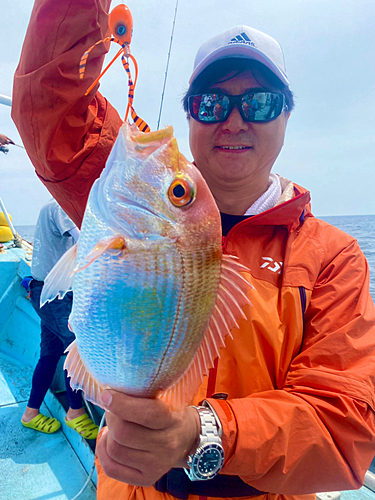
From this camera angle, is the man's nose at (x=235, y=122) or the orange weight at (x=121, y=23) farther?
the man's nose at (x=235, y=122)

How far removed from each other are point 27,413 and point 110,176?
3.14m

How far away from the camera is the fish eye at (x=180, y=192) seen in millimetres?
906

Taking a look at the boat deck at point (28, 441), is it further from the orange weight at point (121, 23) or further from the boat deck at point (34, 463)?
the orange weight at point (121, 23)

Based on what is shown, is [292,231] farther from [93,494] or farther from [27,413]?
[27,413]

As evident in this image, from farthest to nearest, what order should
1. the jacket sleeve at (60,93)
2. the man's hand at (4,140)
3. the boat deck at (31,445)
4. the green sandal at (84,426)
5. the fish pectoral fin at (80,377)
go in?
the man's hand at (4,140)
the green sandal at (84,426)
the boat deck at (31,445)
the jacket sleeve at (60,93)
the fish pectoral fin at (80,377)

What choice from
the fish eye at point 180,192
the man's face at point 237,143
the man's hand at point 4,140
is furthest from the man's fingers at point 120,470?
the man's hand at point 4,140

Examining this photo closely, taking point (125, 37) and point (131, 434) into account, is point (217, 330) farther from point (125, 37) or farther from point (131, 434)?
point (125, 37)

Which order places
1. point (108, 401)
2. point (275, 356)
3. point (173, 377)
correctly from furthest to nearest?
1. point (275, 356)
2. point (173, 377)
3. point (108, 401)

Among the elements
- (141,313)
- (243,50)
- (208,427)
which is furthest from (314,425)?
(243,50)

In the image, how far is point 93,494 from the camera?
99.6 inches

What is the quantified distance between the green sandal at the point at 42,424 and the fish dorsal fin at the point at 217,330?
2.82 m

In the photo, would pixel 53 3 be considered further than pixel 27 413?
No

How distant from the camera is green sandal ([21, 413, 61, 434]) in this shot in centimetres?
311

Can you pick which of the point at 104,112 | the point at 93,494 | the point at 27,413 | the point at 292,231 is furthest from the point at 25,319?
the point at 292,231
